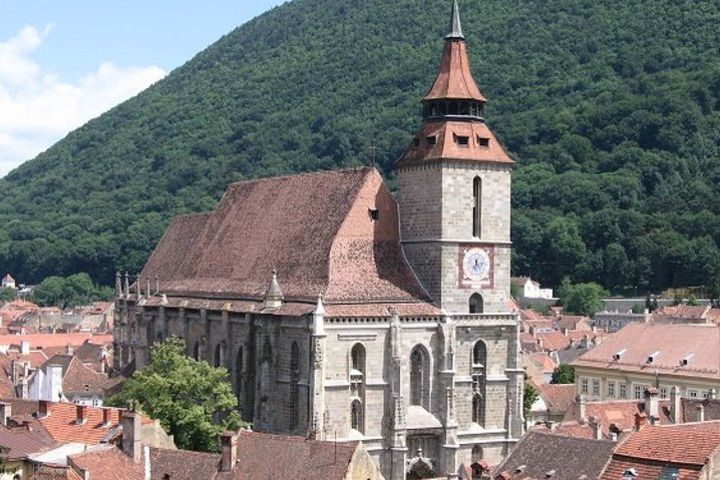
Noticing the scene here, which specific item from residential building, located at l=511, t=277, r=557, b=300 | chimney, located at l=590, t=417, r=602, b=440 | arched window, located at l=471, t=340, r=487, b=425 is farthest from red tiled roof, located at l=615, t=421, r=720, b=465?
residential building, located at l=511, t=277, r=557, b=300

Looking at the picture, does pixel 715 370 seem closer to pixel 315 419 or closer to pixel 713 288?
pixel 315 419

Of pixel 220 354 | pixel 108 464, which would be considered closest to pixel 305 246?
pixel 220 354

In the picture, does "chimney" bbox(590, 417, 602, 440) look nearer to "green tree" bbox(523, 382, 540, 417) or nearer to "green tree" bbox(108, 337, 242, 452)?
"green tree" bbox(108, 337, 242, 452)

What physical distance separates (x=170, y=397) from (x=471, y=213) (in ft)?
59.0

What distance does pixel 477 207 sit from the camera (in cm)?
7312

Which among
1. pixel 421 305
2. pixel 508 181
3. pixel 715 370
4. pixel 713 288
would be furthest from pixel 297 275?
pixel 713 288

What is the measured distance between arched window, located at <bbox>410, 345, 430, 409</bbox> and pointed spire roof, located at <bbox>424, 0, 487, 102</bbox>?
13632 mm

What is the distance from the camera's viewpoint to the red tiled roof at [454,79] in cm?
7419

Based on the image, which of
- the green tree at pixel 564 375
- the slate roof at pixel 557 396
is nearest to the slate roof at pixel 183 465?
the slate roof at pixel 557 396

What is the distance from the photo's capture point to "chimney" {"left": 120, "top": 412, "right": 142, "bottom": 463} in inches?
1994

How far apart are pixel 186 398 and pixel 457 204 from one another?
16.9m

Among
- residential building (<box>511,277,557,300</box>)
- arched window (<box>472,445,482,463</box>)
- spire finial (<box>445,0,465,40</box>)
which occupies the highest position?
spire finial (<box>445,0,465,40</box>)

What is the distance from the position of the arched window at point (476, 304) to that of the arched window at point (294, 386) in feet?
31.2

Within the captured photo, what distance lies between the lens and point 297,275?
7319 cm
